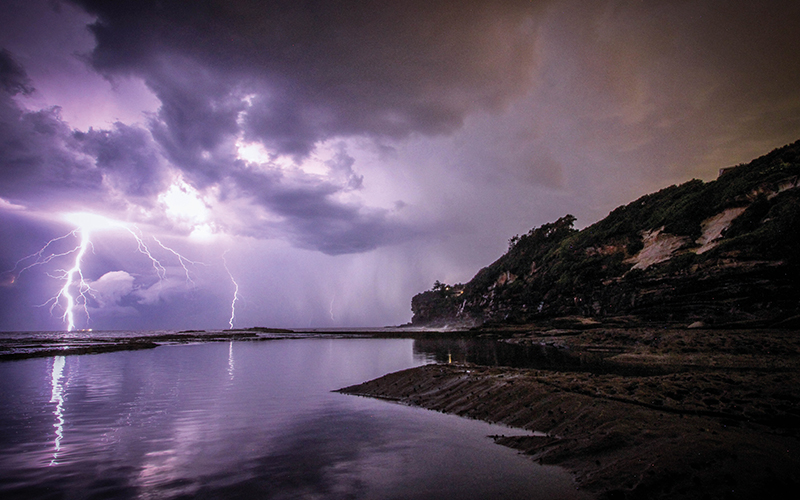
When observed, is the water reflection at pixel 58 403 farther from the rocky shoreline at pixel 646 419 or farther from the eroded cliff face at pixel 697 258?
the eroded cliff face at pixel 697 258

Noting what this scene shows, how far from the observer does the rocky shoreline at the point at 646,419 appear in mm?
6297

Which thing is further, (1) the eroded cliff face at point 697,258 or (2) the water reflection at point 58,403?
(1) the eroded cliff face at point 697,258

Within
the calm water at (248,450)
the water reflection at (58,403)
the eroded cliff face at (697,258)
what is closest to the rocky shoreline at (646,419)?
the calm water at (248,450)

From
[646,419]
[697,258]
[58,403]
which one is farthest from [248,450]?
[697,258]

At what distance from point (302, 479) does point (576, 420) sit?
325 inches

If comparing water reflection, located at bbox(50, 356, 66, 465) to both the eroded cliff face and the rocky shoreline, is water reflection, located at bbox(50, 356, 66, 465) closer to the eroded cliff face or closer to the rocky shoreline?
the rocky shoreline

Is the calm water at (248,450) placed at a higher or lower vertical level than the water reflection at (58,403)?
lower

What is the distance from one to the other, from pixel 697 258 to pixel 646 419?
3914 centimetres

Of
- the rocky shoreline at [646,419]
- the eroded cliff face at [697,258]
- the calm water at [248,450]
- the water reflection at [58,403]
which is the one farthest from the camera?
the eroded cliff face at [697,258]

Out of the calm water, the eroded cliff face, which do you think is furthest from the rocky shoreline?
the eroded cliff face

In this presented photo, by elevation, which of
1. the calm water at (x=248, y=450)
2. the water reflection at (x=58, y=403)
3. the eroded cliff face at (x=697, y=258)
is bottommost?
the calm water at (x=248, y=450)

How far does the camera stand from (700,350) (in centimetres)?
2475

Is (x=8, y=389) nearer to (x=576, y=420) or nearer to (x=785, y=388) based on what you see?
(x=576, y=420)

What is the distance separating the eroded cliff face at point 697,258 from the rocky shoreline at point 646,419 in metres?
12.0
